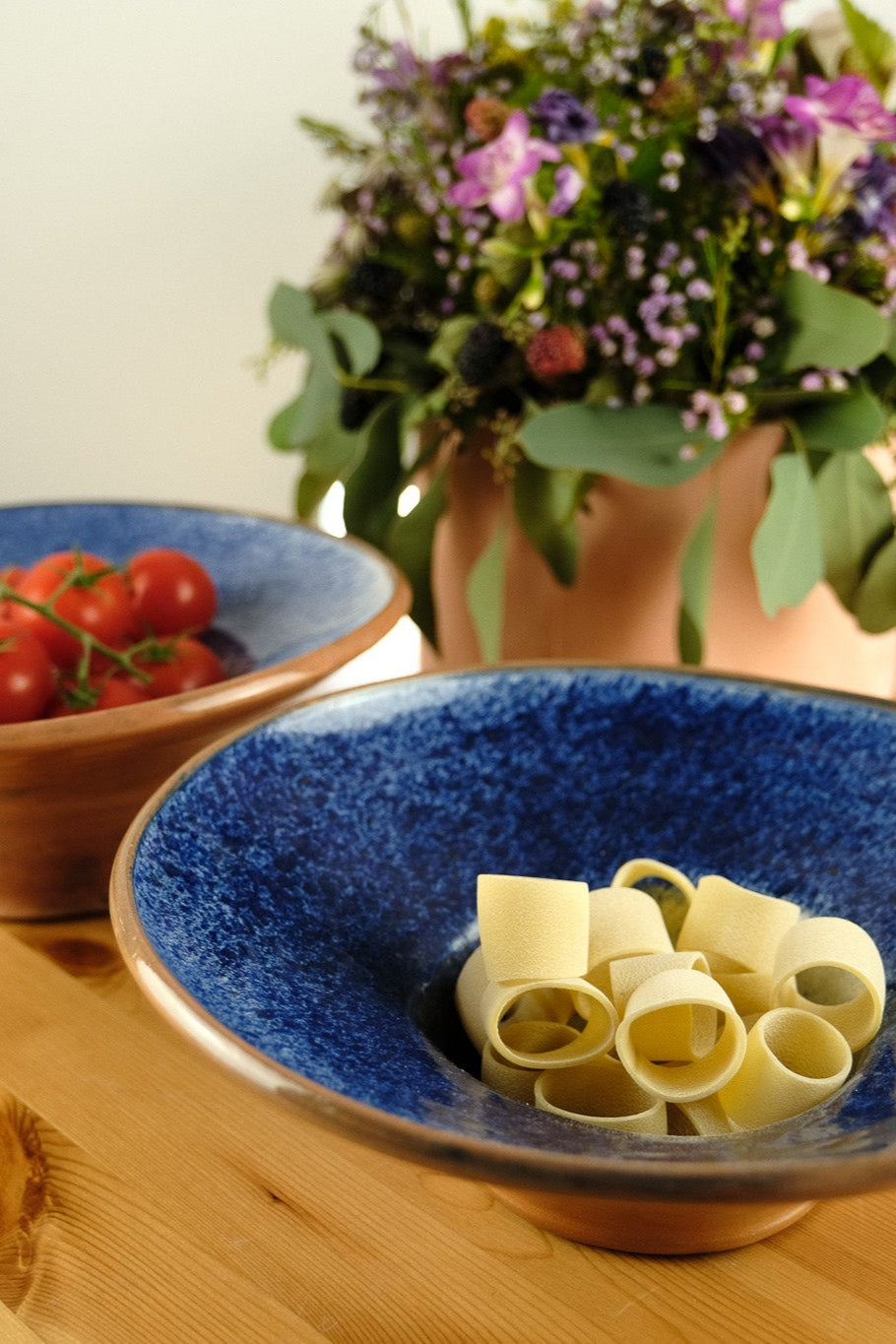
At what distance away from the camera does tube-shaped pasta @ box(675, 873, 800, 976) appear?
47 cm

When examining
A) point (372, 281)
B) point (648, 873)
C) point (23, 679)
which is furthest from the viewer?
point (372, 281)

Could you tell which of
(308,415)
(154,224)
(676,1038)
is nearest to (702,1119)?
(676,1038)

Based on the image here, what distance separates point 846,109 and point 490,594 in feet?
1.10

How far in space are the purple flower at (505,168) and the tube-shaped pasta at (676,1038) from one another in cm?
46

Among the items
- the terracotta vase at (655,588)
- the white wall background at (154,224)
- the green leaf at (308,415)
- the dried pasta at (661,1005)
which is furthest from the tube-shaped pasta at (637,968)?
the white wall background at (154,224)

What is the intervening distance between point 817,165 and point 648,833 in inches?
16.0

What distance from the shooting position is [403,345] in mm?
851

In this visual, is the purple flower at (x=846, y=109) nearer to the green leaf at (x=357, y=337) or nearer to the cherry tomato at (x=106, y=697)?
the green leaf at (x=357, y=337)

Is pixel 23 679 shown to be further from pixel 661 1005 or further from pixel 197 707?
pixel 661 1005

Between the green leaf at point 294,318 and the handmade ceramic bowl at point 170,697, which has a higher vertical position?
the green leaf at point 294,318

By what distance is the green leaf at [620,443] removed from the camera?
69 centimetres

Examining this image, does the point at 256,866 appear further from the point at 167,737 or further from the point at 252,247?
the point at 252,247

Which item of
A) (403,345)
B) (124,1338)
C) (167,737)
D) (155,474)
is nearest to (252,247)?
(155,474)

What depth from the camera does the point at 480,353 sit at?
2.37ft
